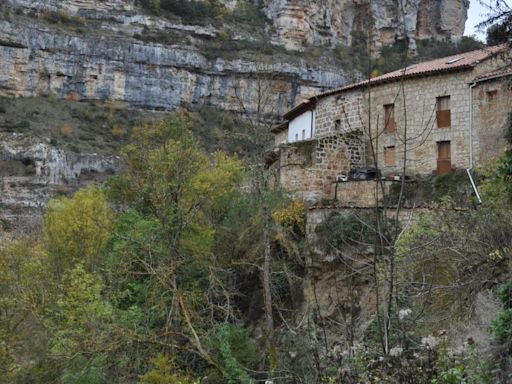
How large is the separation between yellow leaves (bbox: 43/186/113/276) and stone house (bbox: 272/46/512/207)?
6.91 meters

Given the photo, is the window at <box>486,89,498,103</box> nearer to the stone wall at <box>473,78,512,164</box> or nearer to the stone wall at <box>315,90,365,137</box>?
the stone wall at <box>473,78,512,164</box>

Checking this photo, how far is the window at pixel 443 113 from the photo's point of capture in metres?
22.7

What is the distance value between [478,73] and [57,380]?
15.6m

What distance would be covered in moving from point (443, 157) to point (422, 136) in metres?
0.96

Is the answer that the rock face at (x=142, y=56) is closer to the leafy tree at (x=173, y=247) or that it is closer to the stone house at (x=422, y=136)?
the leafy tree at (x=173, y=247)

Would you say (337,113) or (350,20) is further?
(350,20)

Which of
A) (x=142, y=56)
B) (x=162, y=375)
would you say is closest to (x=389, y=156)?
(x=162, y=375)

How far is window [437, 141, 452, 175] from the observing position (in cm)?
2242

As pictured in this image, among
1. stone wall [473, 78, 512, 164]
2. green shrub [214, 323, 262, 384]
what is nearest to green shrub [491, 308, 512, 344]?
green shrub [214, 323, 262, 384]

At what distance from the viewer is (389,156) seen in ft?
78.6

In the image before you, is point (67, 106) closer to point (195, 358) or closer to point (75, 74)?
point (75, 74)

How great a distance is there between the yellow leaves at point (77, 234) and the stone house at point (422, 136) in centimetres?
691

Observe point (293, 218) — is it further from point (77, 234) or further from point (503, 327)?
point (503, 327)

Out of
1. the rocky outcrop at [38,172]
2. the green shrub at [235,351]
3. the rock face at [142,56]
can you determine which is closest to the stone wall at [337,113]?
the green shrub at [235,351]
